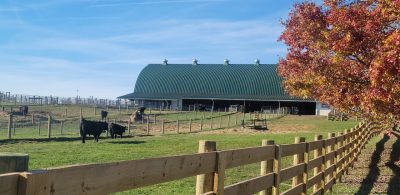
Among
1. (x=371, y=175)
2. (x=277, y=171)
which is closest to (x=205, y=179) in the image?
(x=277, y=171)

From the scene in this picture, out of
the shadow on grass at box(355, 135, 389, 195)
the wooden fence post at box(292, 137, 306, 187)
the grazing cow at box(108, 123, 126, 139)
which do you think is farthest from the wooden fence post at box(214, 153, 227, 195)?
the grazing cow at box(108, 123, 126, 139)

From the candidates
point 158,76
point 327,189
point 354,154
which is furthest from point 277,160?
point 158,76

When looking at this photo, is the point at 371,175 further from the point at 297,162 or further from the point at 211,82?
the point at 211,82

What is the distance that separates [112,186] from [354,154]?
1628cm

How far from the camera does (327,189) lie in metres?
11.6

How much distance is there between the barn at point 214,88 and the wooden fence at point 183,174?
71.7 m

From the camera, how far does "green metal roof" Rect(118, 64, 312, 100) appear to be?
295ft

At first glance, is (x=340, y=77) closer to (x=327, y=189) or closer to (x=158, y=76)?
(x=327, y=189)

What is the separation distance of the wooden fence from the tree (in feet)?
5.95

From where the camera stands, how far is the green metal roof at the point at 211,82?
8988 centimetres

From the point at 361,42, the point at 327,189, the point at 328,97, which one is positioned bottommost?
the point at 327,189

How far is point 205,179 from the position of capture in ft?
16.6

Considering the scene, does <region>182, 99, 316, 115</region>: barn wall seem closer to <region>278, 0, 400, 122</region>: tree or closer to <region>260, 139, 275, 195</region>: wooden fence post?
<region>278, 0, 400, 122</region>: tree

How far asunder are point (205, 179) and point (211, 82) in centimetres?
8848
